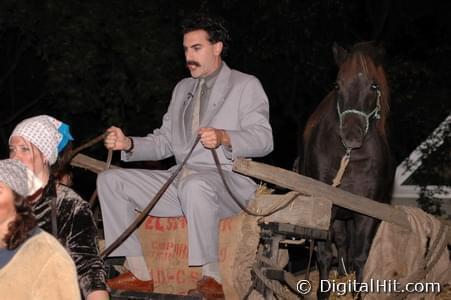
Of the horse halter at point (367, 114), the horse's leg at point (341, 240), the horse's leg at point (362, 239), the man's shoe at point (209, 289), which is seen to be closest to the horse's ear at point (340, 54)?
the horse halter at point (367, 114)

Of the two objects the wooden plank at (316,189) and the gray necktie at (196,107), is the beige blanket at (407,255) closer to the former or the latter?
Answer: the wooden plank at (316,189)

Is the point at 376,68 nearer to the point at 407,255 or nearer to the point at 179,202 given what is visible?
the point at 407,255

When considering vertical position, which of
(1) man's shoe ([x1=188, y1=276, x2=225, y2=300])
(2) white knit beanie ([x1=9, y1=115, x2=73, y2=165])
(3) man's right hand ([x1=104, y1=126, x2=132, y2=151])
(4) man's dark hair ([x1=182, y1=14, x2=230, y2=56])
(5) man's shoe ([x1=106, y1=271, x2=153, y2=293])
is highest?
(4) man's dark hair ([x1=182, y1=14, x2=230, y2=56])

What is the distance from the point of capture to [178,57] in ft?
43.8

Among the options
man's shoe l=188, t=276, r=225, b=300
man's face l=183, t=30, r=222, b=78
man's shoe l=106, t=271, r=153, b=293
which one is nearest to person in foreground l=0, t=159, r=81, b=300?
man's shoe l=188, t=276, r=225, b=300

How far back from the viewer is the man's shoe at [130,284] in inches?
205

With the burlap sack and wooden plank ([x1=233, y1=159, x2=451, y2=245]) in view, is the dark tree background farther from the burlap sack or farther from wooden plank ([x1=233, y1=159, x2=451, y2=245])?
the burlap sack

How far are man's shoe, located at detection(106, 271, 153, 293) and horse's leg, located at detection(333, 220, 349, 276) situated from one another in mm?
2640

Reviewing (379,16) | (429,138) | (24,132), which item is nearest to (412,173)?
(429,138)

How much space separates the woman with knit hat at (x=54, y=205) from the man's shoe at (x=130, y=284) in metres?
1.37

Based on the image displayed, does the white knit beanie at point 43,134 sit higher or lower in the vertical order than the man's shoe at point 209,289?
higher

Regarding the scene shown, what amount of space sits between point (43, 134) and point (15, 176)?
71cm

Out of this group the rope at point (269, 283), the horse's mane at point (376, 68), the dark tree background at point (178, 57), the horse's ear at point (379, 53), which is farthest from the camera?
the dark tree background at point (178, 57)

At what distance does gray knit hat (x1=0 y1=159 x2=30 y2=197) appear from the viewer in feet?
10.2
